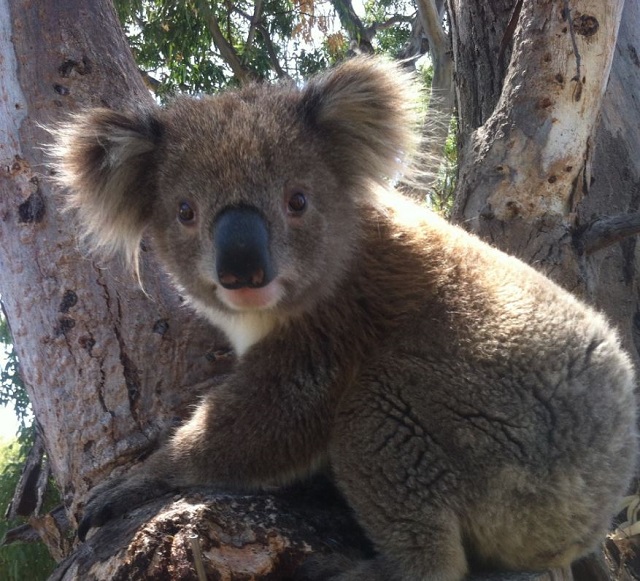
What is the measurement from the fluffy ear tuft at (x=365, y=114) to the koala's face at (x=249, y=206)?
0.08 m

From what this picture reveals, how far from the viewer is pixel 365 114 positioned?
2793 mm

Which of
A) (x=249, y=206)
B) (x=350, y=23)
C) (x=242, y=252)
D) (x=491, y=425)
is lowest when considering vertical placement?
(x=491, y=425)

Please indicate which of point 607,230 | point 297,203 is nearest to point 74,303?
point 297,203

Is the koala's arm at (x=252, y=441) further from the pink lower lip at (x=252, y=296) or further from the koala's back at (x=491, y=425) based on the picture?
the pink lower lip at (x=252, y=296)

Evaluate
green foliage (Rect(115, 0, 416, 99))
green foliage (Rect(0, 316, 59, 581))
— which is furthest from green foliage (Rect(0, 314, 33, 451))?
green foliage (Rect(115, 0, 416, 99))

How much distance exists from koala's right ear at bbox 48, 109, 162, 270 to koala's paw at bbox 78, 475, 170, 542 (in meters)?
0.87

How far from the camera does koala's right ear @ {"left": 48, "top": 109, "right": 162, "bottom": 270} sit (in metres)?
2.71

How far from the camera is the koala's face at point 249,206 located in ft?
7.80

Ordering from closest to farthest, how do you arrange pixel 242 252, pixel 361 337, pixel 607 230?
pixel 242 252
pixel 361 337
pixel 607 230

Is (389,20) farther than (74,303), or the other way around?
(389,20)

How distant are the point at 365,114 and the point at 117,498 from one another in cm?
156

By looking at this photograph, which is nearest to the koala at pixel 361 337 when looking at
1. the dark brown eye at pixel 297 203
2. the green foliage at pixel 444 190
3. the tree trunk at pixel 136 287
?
the dark brown eye at pixel 297 203

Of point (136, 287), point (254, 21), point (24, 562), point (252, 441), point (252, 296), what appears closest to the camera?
point (252, 296)

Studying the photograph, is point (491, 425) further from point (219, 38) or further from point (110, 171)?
point (219, 38)
